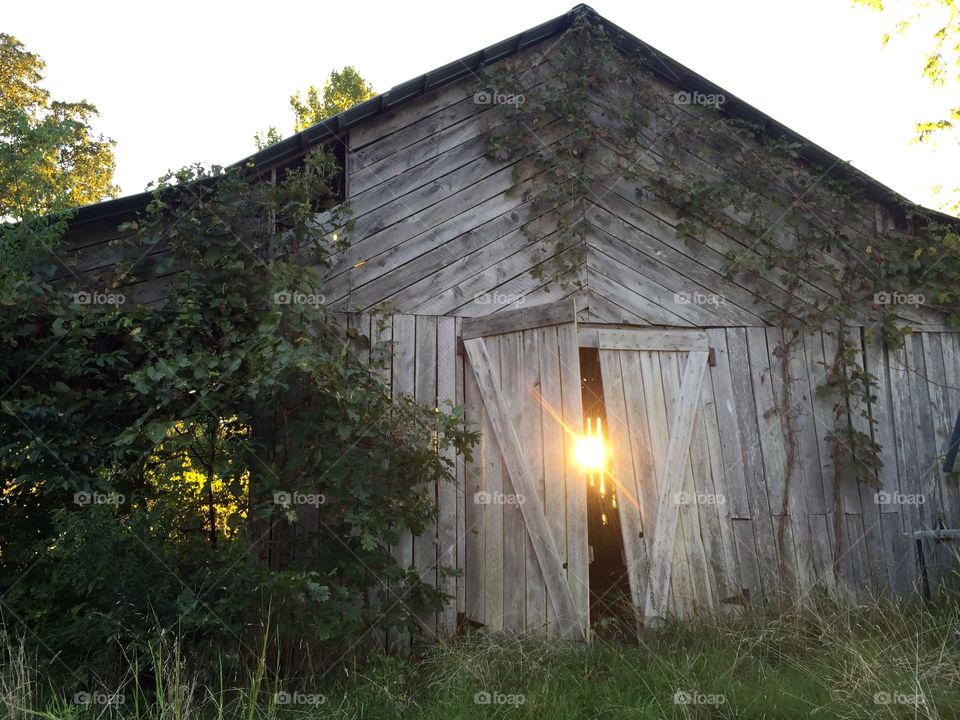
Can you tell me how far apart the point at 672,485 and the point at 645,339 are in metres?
1.20

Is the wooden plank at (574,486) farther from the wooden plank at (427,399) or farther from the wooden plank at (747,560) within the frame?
the wooden plank at (747,560)

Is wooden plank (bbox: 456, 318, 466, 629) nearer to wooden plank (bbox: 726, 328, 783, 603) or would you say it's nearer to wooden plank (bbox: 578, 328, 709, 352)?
wooden plank (bbox: 578, 328, 709, 352)

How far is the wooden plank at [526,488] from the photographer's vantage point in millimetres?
5547

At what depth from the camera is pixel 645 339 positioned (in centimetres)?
643

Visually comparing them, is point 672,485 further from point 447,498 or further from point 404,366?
point 404,366

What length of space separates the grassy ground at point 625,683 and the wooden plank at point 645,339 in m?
2.17

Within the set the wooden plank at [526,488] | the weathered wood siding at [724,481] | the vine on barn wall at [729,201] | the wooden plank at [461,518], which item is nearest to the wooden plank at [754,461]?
the weathered wood siding at [724,481]

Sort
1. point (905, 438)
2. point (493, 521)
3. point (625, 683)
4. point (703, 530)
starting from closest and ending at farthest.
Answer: point (625, 683), point (493, 521), point (703, 530), point (905, 438)

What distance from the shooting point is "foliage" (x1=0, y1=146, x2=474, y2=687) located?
4621 millimetres

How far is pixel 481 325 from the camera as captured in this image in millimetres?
6285

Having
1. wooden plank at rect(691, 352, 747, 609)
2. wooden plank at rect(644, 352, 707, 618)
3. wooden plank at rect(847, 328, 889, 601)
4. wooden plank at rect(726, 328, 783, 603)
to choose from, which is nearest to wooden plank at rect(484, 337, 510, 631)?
wooden plank at rect(644, 352, 707, 618)

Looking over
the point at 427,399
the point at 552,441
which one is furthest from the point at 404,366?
the point at 552,441

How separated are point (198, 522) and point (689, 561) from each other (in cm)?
360

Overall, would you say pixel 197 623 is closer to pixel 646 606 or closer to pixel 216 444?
pixel 216 444
